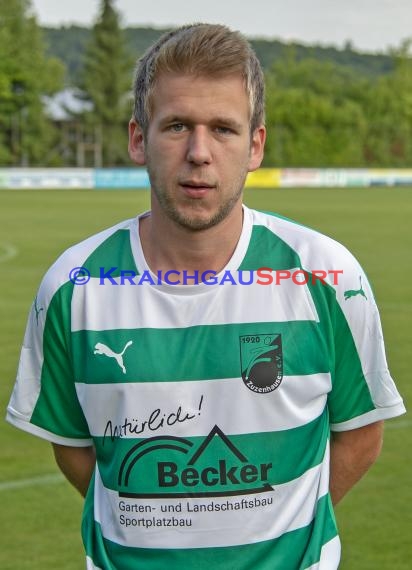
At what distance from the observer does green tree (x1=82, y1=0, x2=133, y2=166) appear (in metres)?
83.4

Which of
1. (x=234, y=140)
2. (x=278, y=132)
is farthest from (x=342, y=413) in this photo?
(x=278, y=132)

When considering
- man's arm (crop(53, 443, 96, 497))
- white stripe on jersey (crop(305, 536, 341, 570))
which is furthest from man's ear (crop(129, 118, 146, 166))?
white stripe on jersey (crop(305, 536, 341, 570))

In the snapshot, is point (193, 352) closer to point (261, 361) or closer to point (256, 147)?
point (261, 361)

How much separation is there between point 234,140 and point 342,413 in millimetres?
823

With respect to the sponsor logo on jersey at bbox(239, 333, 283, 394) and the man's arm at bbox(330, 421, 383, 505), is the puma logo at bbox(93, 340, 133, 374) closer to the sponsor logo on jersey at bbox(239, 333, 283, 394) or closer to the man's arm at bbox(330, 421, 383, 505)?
the sponsor logo on jersey at bbox(239, 333, 283, 394)

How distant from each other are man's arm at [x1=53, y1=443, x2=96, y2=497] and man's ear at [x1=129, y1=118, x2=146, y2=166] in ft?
2.81

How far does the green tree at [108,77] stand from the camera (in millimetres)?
83438

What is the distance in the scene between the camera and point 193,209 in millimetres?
2742

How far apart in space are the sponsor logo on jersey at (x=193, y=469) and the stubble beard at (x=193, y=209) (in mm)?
521

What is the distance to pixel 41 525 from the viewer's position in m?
6.28

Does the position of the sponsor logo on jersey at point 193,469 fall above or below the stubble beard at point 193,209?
below

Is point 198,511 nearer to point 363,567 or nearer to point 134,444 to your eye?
point 134,444

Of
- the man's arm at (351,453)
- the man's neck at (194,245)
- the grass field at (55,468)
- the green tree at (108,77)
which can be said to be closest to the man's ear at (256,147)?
the man's neck at (194,245)

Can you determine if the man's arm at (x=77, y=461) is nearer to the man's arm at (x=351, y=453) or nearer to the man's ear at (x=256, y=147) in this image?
the man's arm at (x=351, y=453)
